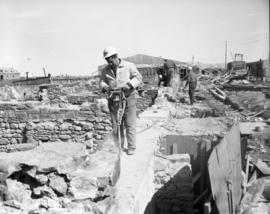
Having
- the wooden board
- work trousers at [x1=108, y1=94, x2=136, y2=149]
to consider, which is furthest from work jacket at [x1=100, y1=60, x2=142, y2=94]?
the wooden board

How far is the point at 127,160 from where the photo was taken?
4027 millimetres

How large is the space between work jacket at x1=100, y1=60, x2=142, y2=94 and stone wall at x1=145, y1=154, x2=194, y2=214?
159 cm

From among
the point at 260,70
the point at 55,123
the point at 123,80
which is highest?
the point at 260,70

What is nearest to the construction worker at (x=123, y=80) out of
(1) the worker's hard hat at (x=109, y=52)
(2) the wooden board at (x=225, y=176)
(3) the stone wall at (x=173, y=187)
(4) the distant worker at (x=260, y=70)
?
(1) the worker's hard hat at (x=109, y=52)

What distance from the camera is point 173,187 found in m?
4.88

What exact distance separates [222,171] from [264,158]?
7.40ft

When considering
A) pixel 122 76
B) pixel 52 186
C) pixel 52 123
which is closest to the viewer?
pixel 52 186

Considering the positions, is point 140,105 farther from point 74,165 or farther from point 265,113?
point 74,165

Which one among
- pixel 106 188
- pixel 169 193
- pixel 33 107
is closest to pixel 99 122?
pixel 33 107

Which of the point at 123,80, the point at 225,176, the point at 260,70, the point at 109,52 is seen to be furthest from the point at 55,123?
the point at 260,70

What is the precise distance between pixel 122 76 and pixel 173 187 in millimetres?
2138

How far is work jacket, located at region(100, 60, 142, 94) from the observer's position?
12.8ft

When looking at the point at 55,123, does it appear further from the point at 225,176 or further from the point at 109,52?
the point at 225,176

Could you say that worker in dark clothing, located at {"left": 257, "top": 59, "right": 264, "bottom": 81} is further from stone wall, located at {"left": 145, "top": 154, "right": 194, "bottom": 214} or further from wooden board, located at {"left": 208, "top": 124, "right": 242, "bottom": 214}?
wooden board, located at {"left": 208, "top": 124, "right": 242, "bottom": 214}
